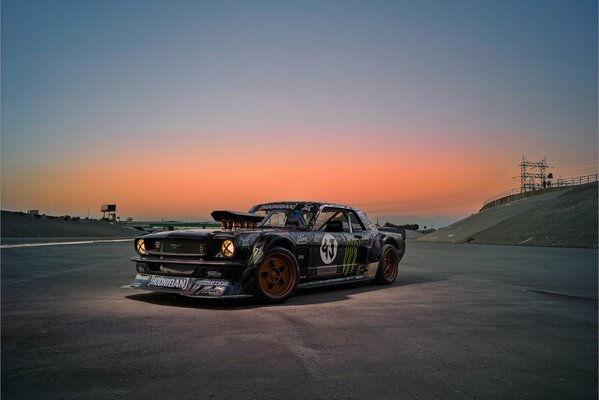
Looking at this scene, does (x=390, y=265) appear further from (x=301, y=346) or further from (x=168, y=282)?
(x=301, y=346)

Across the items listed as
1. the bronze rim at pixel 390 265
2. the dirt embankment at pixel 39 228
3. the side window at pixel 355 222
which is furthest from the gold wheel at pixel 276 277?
the dirt embankment at pixel 39 228

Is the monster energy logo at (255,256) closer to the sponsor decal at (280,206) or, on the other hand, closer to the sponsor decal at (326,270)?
the sponsor decal at (326,270)

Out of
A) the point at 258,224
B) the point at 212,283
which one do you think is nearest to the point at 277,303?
the point at 212,283

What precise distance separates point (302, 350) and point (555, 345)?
7.58 feet

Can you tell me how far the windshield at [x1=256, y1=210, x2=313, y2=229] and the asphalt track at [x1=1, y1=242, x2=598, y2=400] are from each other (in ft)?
3.68

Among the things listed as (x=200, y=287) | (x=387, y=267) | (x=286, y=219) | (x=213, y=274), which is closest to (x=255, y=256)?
(x=213, y=274)

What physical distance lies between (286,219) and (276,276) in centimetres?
130

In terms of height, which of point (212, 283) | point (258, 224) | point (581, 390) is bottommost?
point (581, 390)

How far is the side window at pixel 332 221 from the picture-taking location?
26.5 feet

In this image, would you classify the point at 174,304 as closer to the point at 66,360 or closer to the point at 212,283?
the point at 212,283

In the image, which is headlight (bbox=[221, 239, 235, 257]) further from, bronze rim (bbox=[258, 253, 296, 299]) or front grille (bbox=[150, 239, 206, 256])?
bronze rim (bbox=[258, 253, 296, 299])

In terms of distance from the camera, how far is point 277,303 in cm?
668

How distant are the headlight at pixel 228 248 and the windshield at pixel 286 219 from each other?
157 cm

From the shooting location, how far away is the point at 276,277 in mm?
6941
